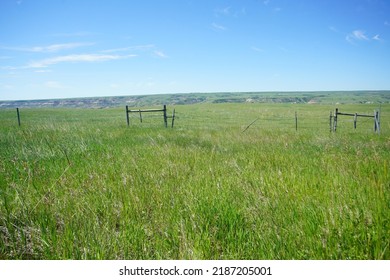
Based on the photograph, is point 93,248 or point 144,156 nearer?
point 93,248

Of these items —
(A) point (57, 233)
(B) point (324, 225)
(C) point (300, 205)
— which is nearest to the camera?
(B) point (324, 225)

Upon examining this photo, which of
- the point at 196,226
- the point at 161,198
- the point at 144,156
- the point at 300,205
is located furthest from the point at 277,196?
the point at 144,156

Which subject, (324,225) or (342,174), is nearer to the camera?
(324,225)

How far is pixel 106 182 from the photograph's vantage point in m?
3.60

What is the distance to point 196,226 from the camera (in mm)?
2354
